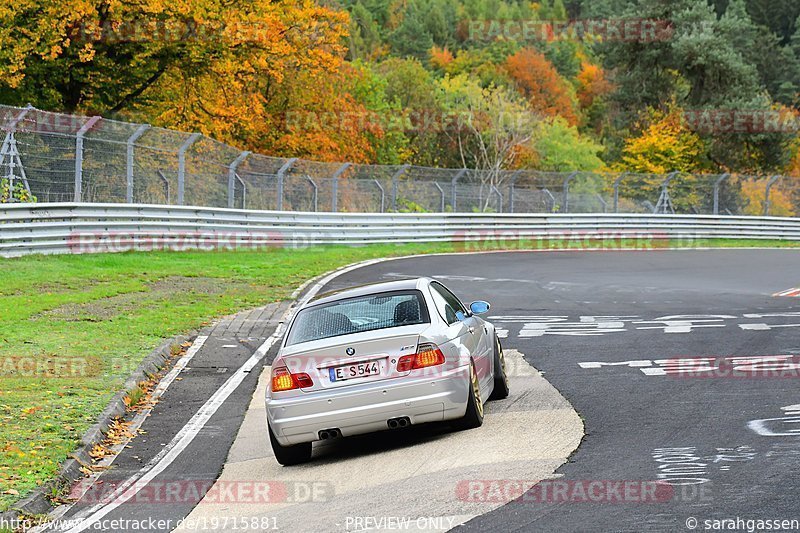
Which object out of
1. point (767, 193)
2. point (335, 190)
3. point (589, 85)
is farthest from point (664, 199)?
point (589, 85)

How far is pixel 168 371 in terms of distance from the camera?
13086 millimetres

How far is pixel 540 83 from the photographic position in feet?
325

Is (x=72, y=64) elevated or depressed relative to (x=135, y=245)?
elevated

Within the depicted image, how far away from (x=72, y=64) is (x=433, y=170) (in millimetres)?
12979

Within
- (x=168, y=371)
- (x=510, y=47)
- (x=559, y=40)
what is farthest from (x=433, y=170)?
(x=559, y=40)

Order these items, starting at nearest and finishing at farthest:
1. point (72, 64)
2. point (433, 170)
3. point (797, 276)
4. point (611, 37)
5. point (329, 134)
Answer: point (797, 276) < point (72, 64) < point (433, 170) < point (329, 134) < point (611, 37)

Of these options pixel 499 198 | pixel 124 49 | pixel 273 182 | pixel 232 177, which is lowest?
pixel 499 198

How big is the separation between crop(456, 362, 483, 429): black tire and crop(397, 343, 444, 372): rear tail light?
362 millimetres

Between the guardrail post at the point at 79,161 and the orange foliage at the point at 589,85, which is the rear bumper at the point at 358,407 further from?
the orange foliage at the point at 589,85

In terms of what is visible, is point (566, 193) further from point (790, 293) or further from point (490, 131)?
point (490, 131)

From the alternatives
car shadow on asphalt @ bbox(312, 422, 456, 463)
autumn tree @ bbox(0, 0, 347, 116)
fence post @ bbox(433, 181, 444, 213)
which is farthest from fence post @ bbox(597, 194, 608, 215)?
car shadow on asphalt @ bbox(312, 422, 456, 463)

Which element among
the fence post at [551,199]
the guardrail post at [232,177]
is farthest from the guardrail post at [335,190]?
the fence post at [551,199]

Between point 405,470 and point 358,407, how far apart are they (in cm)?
79

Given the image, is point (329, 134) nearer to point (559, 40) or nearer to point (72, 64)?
point (72, 64)
